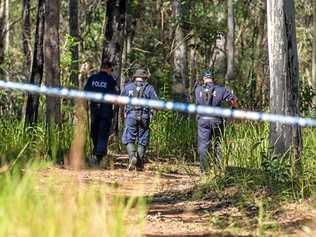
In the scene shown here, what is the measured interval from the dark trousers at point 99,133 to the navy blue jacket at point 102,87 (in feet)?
0.26

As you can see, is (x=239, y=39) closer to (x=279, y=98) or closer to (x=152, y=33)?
(x=152, y=33)

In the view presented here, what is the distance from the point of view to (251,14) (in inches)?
1271

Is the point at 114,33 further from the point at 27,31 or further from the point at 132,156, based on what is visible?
the point at 27,31

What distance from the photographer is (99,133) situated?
1204 cm

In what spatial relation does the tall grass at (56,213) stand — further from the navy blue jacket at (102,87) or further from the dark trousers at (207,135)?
the navy blue jacket at (102,87)

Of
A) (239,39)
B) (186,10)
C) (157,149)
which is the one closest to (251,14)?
(239,39)

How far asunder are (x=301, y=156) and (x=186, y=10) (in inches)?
585

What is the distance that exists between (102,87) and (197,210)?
160 inches

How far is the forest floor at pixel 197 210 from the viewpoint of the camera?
267 inches

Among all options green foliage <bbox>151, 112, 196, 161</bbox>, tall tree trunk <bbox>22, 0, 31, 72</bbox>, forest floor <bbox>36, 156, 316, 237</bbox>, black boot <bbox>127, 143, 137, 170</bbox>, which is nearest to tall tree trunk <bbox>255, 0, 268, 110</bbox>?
green foliage <bbox>151, 112, 196, 161</bbox>

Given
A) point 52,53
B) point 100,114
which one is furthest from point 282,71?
point 52,53

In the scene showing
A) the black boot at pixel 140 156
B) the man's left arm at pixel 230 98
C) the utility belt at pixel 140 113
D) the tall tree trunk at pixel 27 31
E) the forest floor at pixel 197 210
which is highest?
the tall tree trunk at pixel 27 31

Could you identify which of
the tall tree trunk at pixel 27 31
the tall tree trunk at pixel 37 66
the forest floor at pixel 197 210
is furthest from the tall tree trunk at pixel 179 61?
the forest floor at pixel 197 210

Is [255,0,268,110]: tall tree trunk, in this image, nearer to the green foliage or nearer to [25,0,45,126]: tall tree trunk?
the green foliage
